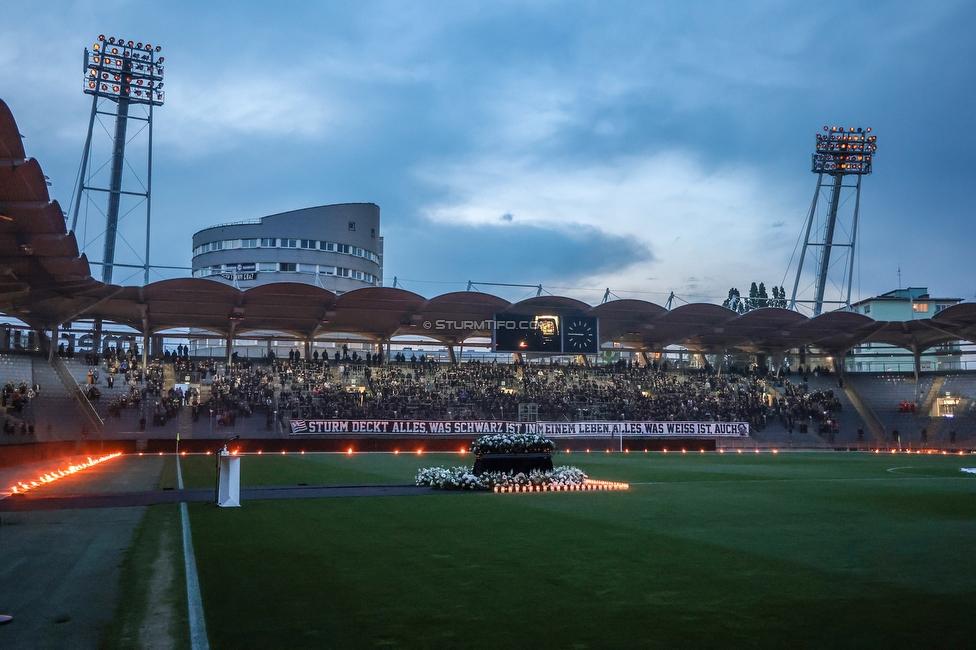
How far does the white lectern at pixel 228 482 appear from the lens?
48.7ft

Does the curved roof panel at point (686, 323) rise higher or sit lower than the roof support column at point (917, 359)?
higher

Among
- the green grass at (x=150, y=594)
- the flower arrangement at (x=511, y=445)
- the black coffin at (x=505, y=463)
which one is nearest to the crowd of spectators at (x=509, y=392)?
the flower arrangement at (x=511, y=445)

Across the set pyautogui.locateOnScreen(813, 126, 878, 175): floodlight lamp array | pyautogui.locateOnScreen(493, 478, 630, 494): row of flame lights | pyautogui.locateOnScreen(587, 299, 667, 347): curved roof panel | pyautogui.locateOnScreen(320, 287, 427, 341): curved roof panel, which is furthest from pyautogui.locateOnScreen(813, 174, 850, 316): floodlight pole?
pyautogui.locateOnScreen(493, 478, 630, 494): row of flame lights

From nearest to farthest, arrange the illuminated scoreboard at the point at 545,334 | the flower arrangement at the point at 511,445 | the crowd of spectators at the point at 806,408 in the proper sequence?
the flower arrangement at the point at 511,445, the illuminated scoreboard at the point at 545,334, the crowd of spectators at the point at 806,408

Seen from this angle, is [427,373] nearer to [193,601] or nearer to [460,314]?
[460,314]

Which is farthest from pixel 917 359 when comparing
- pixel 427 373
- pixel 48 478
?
pixel 48 478

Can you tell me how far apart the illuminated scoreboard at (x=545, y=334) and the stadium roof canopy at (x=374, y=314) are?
2.45 feet

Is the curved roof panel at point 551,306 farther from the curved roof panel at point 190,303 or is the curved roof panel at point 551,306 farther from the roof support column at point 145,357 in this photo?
the roof support column at point 145,357

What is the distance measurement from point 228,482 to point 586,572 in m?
8.72

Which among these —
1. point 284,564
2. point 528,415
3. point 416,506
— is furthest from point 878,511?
point 528,415

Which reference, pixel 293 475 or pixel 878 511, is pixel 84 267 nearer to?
pixel 293 475

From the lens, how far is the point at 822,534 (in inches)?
450

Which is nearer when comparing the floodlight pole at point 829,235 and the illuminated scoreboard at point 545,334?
the illuminated scoreboard at point 545,334

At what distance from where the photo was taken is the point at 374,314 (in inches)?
1987
